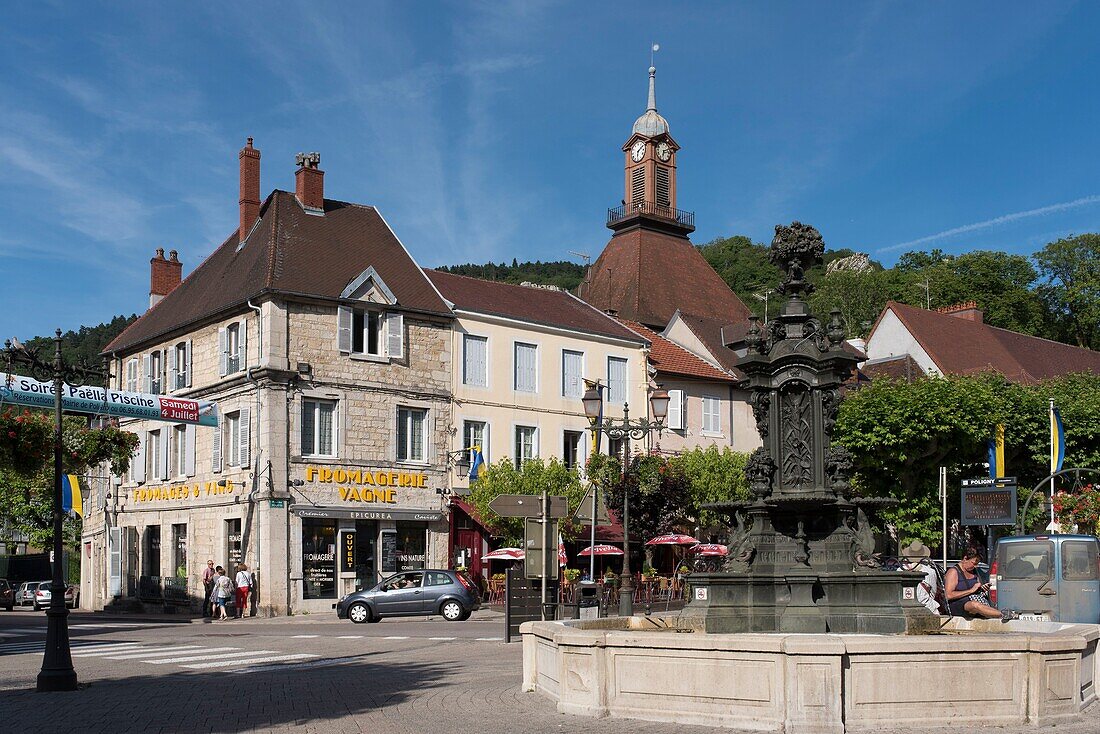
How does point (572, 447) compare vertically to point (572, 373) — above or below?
below

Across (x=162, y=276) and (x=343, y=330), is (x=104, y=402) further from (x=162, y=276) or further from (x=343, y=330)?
(x=162, y=276)

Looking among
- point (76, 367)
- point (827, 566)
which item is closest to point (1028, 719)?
point (827, 566)

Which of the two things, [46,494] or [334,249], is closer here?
[334,249]

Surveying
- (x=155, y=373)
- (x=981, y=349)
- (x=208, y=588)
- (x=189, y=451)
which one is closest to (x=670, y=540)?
(x=208, y=588)

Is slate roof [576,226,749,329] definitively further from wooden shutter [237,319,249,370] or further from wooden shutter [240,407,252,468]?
wooden shutter [240,407,252,468]

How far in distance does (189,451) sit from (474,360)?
360 inches

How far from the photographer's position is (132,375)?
4228cm

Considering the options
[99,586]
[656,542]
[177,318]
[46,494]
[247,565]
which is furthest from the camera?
[46,494]

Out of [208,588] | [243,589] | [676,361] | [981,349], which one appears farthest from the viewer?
[981,349]

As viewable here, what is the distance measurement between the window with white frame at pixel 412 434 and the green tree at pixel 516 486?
196 centimetres

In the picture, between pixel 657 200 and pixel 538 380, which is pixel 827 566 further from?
pixel 657 200

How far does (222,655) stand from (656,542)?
61.8 feet

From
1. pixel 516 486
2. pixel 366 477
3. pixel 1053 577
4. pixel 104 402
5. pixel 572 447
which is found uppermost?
pixel 104 402

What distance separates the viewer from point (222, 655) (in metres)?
19.8
